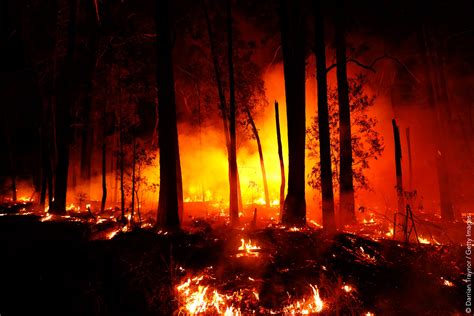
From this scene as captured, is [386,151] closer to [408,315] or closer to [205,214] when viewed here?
[205,214]

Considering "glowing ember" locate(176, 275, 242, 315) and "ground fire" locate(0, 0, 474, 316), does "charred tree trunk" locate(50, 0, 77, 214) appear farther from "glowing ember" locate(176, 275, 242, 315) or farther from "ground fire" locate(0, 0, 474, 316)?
"glowing ember" locate(176, 275, 242, 315)

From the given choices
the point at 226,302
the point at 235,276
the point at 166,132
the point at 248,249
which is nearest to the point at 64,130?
the point at 166,132

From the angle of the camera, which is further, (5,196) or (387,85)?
(5,196)

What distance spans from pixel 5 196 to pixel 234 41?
25.8 m

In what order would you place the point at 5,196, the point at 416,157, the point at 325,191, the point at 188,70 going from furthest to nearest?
the point at 5,196 < the point at 416,157 < the point at 188,70 < the point at 325,191

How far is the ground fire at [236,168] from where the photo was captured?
7309 millimetres

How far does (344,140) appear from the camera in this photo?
1415cm

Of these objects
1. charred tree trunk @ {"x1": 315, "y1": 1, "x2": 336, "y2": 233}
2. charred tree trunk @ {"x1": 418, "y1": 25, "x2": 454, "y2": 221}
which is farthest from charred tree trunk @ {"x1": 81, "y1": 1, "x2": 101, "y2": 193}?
charred tree trunk @ {"x1": 418, "y1": 25, "x2": 454, "y2": 221}

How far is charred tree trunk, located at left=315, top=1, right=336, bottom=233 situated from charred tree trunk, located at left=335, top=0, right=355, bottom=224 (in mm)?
2026

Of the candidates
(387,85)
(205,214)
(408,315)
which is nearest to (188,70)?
(205,214)

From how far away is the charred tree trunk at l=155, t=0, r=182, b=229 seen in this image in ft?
40.9

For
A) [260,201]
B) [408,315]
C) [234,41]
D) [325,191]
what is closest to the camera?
[408,315]

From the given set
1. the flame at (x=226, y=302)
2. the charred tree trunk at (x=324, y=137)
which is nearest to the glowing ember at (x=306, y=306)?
the flame at (x=226, y=302)

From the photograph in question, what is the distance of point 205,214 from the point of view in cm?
1925
